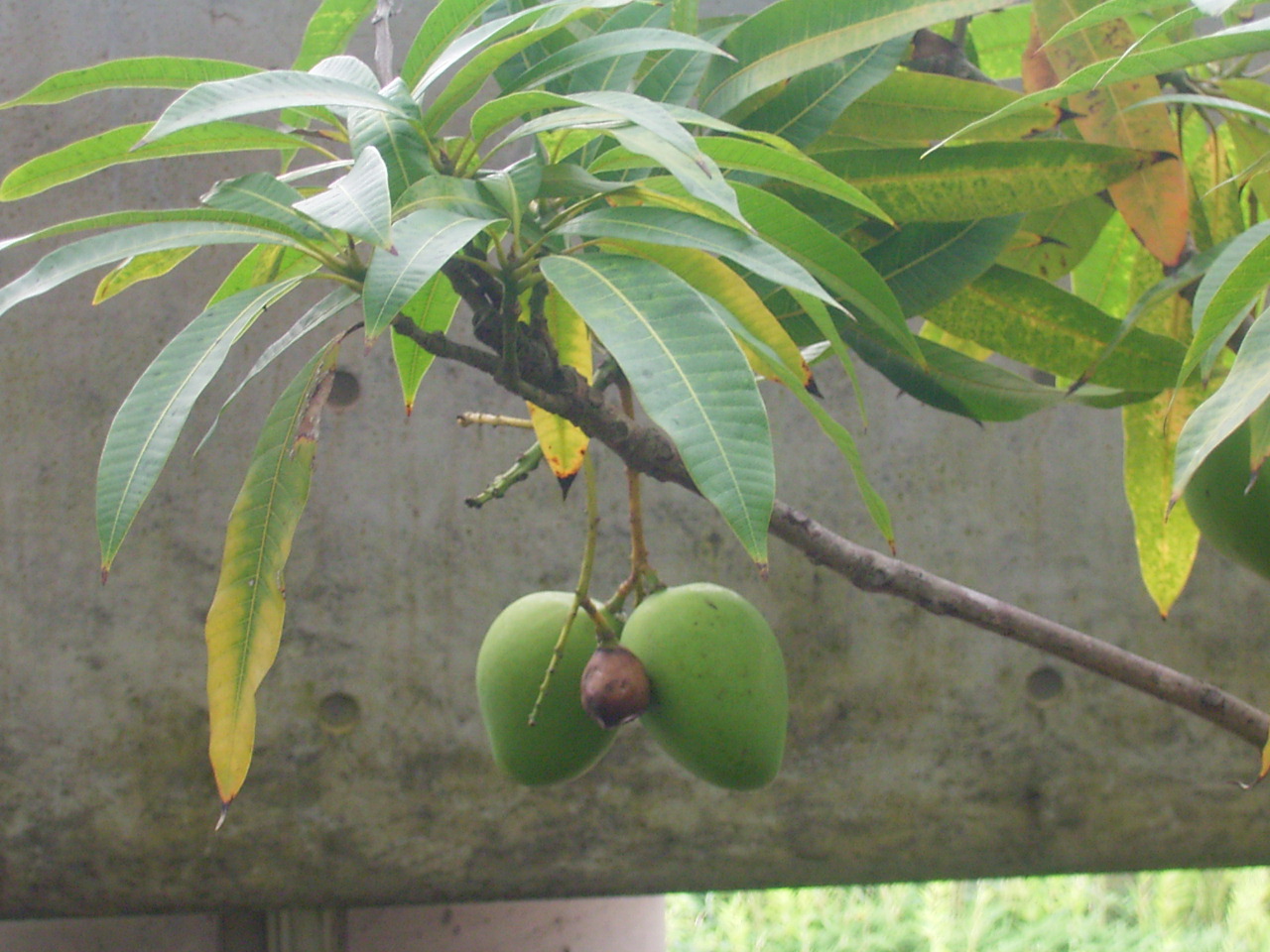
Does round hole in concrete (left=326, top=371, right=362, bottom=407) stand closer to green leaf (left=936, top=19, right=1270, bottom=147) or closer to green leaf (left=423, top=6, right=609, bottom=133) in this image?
green leaf (left=423, top=6, right=609, bottom=133)

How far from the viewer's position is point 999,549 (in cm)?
150

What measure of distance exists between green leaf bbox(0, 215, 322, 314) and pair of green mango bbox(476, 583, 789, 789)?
25 cm

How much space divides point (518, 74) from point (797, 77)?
0.16 m

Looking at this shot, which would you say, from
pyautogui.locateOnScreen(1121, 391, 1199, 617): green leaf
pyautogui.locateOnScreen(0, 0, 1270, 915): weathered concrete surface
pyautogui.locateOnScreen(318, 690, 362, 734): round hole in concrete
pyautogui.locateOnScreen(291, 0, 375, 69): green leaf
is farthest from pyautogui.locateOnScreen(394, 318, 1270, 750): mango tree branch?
pyautogui.locateOnScreen(318, 690, 362, 734): round hole in concrete

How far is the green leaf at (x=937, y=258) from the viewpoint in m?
0.60

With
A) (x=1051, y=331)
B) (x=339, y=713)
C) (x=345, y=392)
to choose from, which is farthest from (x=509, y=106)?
(x=339, y=713)

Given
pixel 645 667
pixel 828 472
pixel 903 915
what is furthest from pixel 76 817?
pixel 903 915

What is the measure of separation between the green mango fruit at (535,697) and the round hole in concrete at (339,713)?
95 cm

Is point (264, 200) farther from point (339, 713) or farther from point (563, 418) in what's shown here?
point (339, 713)

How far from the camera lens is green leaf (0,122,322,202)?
477 millimetres

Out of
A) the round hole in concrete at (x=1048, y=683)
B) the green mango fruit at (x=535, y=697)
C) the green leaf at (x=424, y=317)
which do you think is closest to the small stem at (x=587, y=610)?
the green mango fruit at (x=535, y=697)

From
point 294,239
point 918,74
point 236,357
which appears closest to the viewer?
point 294,239

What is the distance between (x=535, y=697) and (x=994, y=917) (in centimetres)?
281

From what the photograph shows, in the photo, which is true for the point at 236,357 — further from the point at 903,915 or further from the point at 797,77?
the point at 903,915
